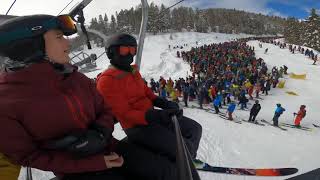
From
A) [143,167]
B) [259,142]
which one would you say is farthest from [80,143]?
[259,142]

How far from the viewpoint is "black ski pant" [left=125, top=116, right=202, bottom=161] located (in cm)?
268

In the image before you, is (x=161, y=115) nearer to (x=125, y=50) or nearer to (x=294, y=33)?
(x=125, y=50)

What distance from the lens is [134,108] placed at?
125 inches

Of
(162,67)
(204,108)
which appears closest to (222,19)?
(162,67)

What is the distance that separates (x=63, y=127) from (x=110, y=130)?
1.21 ft

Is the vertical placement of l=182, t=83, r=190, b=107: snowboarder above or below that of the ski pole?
below

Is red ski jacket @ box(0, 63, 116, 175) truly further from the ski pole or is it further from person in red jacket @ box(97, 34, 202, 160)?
person in red jacket @ box(97, 34, 202, 160)

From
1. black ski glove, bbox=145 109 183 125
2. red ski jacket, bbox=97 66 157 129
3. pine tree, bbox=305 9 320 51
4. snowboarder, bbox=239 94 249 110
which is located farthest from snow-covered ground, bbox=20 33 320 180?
pine tree, bbox=305 9 320 51

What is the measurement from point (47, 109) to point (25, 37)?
1.52 feet

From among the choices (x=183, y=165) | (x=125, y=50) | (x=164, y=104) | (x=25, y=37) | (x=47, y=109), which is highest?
(x=25, y=37)

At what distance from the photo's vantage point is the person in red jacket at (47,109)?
187 cm

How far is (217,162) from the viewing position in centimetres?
1048

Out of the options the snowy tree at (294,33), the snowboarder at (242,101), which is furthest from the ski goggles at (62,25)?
the snowy tree at (294,33)

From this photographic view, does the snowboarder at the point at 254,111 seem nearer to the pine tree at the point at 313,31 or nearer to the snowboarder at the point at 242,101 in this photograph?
the snowboarder at the point at 242,101
